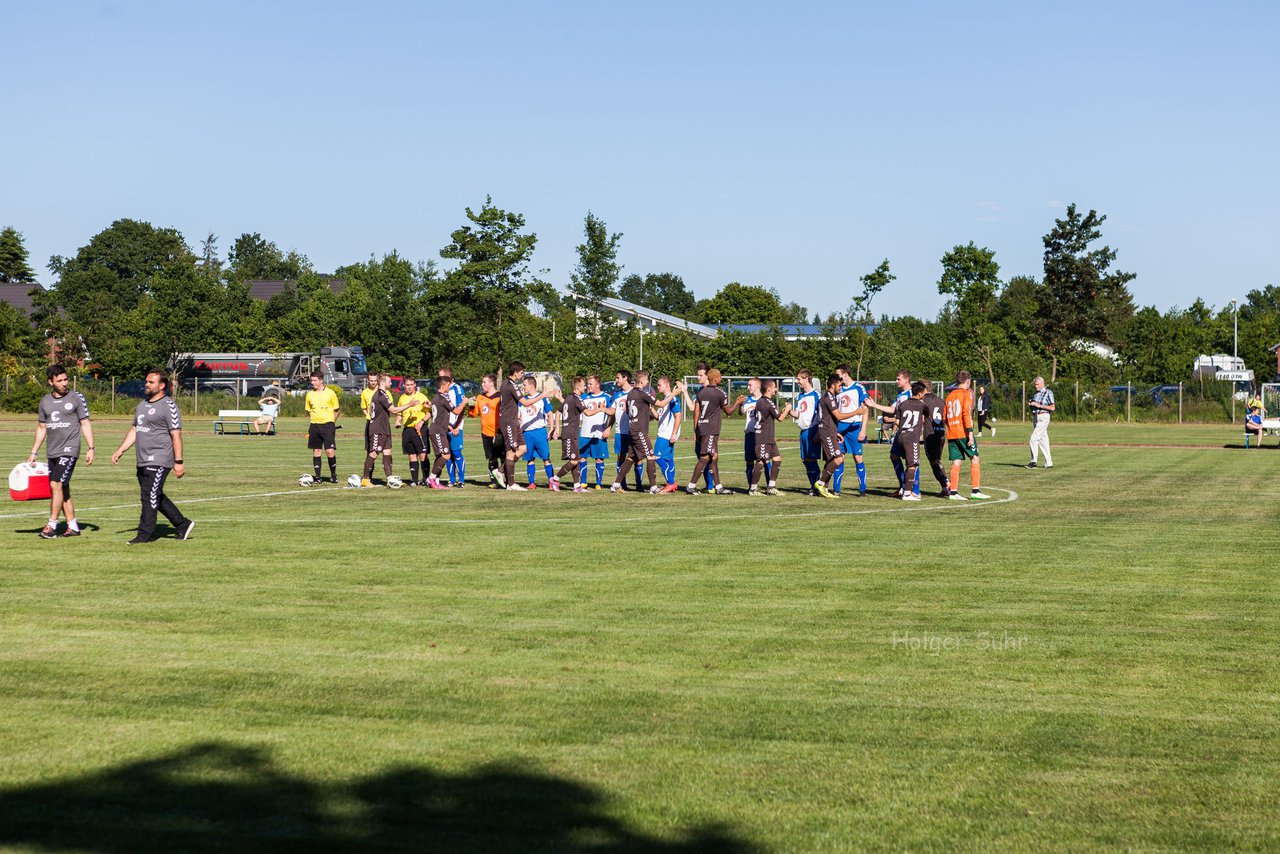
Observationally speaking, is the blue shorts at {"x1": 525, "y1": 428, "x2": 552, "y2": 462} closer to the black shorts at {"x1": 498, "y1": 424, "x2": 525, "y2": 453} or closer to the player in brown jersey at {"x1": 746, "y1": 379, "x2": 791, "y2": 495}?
the black shorts at {"x1": 498, "y1": 424, "x2": 525, "y2": 453}

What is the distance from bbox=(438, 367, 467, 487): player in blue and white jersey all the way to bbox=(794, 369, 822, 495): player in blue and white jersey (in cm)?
551

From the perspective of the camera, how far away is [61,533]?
574 inches

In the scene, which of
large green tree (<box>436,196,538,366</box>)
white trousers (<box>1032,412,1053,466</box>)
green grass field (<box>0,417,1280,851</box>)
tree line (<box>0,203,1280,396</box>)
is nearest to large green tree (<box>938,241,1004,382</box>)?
tree line (<box>0,203,1280,396</box>)

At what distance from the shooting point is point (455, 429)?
73.4 ft

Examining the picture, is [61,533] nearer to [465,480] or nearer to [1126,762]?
[465,480]

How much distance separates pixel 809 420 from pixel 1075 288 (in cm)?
5734

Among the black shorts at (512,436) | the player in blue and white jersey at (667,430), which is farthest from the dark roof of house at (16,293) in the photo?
the player in blue and white jersey at (667,430)

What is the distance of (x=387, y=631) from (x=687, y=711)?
114 inches

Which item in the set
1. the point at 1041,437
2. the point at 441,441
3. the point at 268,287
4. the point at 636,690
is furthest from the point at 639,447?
the point at 268,287

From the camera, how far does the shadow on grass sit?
5.08m

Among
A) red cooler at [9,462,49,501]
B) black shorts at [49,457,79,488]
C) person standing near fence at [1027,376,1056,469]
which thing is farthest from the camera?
person standing near fence at [1027,376,1056,469]

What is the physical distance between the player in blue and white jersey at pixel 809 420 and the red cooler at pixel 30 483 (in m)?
10.5

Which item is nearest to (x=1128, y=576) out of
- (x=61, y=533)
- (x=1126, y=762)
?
(x=1126, y=762)

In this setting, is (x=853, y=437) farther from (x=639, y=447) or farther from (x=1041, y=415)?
(x=1041, y=415)
